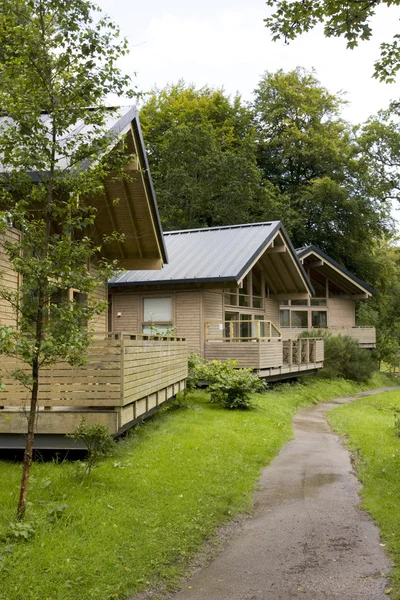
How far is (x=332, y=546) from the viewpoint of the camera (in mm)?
6035

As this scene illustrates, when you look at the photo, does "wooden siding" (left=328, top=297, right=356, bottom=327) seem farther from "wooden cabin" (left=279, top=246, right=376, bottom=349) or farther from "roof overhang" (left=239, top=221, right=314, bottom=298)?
"roof overhang" (left=239, top=221, right=314, bottom=298)

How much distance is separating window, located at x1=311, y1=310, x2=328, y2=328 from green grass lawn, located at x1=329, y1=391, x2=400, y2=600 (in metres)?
13.0

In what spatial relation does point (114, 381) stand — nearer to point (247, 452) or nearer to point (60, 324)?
point (60, 324)

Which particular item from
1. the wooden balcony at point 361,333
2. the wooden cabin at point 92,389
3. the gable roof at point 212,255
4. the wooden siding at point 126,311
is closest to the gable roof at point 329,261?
the wooden balcony at point 361,333

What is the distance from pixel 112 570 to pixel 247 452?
5347 millimetres

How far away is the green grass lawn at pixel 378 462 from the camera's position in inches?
251

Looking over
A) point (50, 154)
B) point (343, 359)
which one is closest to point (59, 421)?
point (50, 154)

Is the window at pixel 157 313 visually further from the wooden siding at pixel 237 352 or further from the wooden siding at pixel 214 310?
the wooden siding at pixel 237 352

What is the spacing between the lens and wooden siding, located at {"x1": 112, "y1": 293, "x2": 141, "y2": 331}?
21.8m

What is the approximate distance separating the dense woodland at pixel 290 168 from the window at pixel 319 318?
470 centimetres

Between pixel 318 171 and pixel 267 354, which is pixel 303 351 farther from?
pixel 318 171

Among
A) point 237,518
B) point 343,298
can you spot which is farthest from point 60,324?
point 343,298

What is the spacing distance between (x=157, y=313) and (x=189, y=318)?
1531mm

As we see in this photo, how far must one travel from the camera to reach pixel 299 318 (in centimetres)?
3005
